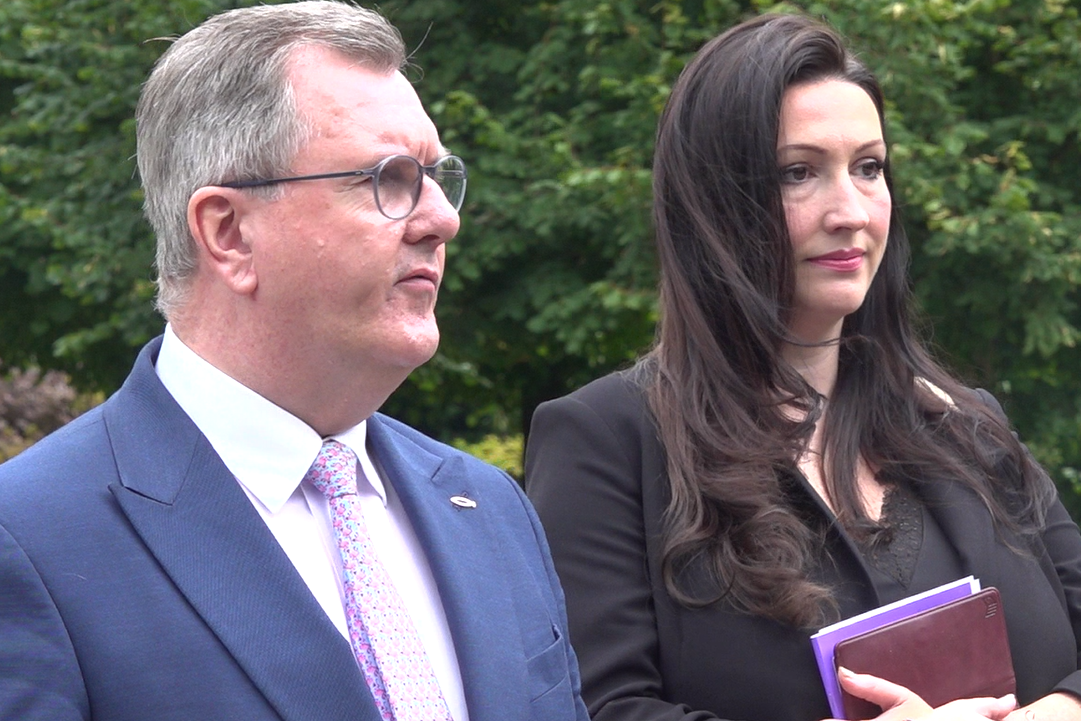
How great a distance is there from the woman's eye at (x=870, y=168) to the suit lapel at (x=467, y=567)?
123 centimetres

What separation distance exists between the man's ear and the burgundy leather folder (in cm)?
134

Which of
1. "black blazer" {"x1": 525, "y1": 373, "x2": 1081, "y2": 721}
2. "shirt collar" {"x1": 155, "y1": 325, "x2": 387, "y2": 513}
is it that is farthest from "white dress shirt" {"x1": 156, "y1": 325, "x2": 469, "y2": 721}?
"black blazer" {"x1": 525, "y1": 373, "x2": 1081, "y2": 721}

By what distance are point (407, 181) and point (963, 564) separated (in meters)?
1.52

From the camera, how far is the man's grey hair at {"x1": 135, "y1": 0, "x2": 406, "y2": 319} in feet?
6.95

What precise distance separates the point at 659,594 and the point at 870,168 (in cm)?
111

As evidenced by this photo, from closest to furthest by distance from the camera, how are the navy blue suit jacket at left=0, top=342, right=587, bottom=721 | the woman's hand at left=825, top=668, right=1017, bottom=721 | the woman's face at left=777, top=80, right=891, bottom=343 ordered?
the navy blue suit jacket at left=0, top=342, right=587, bottom=721 → the woman's hand at left=825, top=668, right=1017, bottom=721 → the woman's face at left=777, top=80, right=891, bottom=343

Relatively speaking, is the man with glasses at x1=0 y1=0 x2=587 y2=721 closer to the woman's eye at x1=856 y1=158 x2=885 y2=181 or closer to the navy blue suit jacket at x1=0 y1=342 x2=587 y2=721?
the navy blue suit jacket at x1=0 y1=342 x2=587 y2=721

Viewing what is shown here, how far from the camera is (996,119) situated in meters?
6.79

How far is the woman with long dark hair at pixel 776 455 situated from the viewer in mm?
2740

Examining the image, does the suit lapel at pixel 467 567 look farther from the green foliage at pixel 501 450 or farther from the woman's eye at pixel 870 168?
the green foliage at pixel 501 450

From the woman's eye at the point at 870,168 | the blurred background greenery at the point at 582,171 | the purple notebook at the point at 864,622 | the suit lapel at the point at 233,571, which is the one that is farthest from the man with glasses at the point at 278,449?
the blurred background greenery at the point at 582,171

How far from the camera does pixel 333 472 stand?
7.06ft

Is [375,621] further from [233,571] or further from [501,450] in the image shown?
[501,450]

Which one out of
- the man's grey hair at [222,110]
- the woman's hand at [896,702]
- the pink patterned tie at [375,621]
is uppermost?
the man's grey hair at [222,110]
